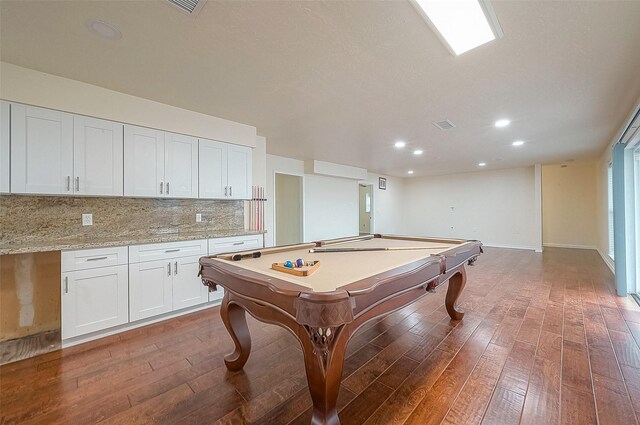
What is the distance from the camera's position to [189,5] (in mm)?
1518

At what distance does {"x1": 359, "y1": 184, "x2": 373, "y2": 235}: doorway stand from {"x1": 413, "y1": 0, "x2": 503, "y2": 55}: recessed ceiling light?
6.46 meters

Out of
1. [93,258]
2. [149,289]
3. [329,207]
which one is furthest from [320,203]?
[93,258]

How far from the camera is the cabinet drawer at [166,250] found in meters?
2.55

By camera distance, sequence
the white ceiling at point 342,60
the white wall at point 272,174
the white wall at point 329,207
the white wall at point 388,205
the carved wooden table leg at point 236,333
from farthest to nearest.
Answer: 1. the white wall at point 388,205
2. the white wall at point 329,207
3. the white wall at point 272,174
4. the carved wooden table leg at point 236,333
5. the white ceiling at point 342,60

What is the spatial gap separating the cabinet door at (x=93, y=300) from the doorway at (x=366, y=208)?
6.90m

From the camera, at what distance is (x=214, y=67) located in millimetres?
2176

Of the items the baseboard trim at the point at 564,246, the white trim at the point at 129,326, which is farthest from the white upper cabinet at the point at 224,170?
the baseboard trim at the point at 564,246

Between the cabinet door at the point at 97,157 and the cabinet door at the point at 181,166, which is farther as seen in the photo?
the cabinet door at the point at 181,166

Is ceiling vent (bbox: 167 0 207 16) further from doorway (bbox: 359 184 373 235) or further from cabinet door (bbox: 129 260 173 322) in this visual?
doorway (bbox: 359 184 373 235)

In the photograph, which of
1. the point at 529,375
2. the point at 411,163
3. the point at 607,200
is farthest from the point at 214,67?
the point at 607,200

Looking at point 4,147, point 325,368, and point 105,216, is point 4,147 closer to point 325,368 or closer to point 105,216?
point 105,216

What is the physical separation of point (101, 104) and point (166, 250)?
1.57 meters

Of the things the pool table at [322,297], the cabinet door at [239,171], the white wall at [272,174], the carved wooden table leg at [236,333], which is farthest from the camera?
the white wall at [272,174]

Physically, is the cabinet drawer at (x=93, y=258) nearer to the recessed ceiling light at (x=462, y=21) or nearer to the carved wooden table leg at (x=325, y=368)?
the carved wooden table leg at (x=325, y=368)
